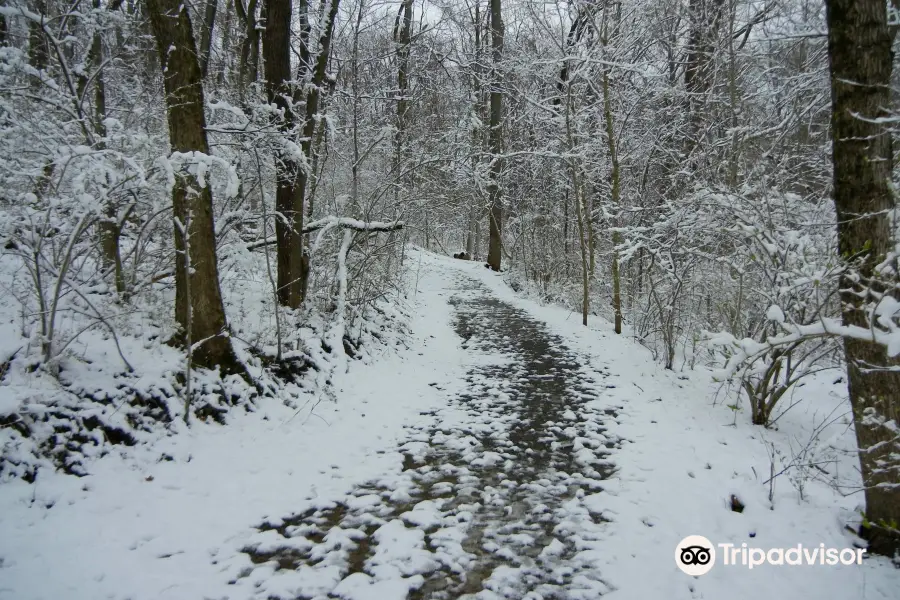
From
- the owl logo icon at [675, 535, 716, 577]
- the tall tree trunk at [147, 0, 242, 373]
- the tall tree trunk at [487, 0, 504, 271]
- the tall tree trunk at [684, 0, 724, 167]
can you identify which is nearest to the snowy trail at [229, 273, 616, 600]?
the owl logo icon at [675, 535, 716, 577]

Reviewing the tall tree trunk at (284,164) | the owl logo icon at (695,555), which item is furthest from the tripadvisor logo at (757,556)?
the tall tree trunk at (284,164)

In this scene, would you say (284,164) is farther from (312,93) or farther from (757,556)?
(757,556)

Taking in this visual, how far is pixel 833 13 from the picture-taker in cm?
321

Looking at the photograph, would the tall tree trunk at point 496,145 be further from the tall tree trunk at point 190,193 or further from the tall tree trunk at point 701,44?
the tall tree trunk at point 190,193

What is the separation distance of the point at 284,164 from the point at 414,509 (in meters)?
5.04

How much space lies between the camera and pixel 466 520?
12.8ft

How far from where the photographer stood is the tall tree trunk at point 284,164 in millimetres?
7164

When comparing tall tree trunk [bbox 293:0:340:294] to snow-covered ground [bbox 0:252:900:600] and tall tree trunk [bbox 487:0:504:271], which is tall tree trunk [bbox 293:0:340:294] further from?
tall tree trunk [bbox 487:0:504:271]

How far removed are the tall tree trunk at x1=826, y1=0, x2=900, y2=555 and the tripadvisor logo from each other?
0.69 feet

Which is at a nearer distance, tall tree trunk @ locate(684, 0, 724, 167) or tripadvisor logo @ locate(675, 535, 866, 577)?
tripadvisor logo @ locate(675, 535, 866, 577)

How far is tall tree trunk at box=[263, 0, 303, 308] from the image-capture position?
7164mm

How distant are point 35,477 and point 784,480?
606 cm

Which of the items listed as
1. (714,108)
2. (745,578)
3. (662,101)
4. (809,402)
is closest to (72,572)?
(745,578)

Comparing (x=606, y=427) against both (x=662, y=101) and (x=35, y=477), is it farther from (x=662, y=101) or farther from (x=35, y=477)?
(x=662, y=101)
